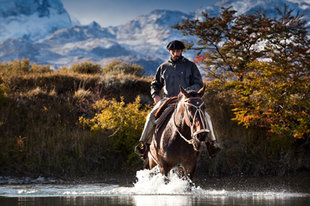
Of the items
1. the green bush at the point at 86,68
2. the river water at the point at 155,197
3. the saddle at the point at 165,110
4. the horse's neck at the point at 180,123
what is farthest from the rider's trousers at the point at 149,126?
the green bush at the point at 86,68

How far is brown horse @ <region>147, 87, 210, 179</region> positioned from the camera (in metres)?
7.89

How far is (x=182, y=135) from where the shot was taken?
849cm

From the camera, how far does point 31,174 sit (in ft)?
47.7

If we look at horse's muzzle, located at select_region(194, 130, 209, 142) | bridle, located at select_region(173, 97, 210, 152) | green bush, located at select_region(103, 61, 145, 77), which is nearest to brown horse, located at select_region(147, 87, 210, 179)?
bridle, located at select_region(173, 97, 210, 152)

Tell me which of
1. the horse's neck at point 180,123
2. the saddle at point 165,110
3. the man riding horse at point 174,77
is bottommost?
the horse's neck at point 180,123

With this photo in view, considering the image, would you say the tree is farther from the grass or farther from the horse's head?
the horse's head

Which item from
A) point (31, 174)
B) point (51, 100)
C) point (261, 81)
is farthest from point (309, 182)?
point (51, 100)

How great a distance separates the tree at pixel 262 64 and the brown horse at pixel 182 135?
626cm

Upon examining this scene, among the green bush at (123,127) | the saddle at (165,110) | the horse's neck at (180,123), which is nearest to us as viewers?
the horse's neck at (180,123)

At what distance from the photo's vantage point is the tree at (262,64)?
14.6m

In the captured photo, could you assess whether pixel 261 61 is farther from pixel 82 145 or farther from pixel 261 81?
pixel 82 145

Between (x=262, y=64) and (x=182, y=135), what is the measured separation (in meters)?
7.10

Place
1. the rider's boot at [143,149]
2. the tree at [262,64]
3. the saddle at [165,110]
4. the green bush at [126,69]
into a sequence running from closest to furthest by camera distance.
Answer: the saddle at [165,110]
the rider's boot at [143,149]
the tree at [262,64]
the green bush at [126,69]

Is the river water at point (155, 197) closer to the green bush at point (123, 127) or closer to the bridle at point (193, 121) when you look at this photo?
the bridle at point (193, 121)
